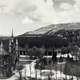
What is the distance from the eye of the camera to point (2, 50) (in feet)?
273

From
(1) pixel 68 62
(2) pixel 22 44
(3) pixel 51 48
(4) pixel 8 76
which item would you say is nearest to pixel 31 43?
(2) pixel 22 44

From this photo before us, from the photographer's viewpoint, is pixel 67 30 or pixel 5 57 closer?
→ pixel 5 57

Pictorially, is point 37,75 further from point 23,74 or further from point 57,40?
point 57,40

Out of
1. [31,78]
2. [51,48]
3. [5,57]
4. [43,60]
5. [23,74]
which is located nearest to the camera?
[31,78]

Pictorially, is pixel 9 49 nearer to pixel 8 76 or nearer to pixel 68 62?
pixel 8 76

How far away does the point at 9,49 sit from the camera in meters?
81.2

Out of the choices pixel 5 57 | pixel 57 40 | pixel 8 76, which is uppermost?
pixel 57 40

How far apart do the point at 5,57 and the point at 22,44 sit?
29.7 metres

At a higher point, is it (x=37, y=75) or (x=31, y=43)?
(x=31, y=43)

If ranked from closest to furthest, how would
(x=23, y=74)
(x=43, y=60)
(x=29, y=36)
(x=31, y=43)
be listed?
(x=23, y=74)
(x=43, y=60)
(x=31, y=43)
(x=29, y=36)

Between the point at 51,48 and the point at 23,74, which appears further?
the point at 51,48

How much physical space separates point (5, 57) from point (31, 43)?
34.1 m

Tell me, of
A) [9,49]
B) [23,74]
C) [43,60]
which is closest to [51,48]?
[43,60]

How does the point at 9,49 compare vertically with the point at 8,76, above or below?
above
